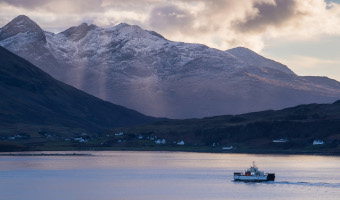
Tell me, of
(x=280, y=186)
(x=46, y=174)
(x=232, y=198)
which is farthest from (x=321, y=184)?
(x=46, y=174)

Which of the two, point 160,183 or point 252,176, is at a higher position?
point 252,176

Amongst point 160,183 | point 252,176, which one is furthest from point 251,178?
point 160,183

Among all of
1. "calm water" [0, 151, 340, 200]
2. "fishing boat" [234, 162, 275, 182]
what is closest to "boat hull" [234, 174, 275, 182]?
"fishing boat" [234, 162, 275, 182]

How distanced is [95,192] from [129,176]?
3557 centimetres

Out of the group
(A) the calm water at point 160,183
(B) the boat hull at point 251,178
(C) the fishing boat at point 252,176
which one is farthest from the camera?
(C) the fishing boat at point 252,176

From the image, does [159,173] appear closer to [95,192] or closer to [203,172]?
[203,172]

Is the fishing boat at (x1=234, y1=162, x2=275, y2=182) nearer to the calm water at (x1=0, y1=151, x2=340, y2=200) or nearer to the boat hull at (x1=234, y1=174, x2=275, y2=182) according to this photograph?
the boat hull at (x1=234, y1=174, x2=275, y2=182)

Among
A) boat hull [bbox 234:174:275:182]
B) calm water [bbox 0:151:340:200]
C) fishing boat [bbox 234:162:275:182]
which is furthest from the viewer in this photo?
fishing boat [bbox 234:162:275:182]

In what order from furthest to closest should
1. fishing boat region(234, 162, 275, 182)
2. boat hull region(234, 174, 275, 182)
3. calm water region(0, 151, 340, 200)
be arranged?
fishing boat region(234, 162, 275, 182), boat hull region(234, 174, 275, 182), calm water region(0, 151, 340, 200)

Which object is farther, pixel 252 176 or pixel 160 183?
pixel 252 176

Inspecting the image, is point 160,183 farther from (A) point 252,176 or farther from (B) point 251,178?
(A) point 252,176

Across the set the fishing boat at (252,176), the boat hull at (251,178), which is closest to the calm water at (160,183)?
the boat hull at (251,178)

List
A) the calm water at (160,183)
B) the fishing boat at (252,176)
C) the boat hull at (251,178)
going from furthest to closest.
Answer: the fishing boat at (252,176) → the boat hull at (251,178) → the calm water at (160,183)

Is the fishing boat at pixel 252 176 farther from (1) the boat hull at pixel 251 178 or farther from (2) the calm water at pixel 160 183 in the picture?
(2) the calm water at pixel 160 183
